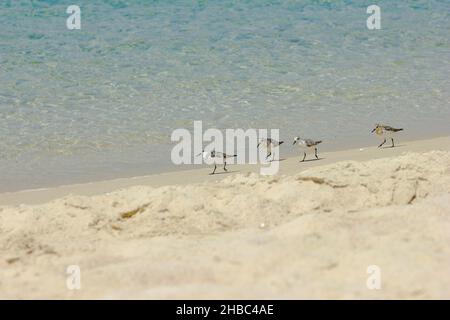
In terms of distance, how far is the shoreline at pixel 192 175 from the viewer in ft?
22.8

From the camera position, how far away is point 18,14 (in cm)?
1673

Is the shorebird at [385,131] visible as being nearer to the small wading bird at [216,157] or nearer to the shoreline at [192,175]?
the shoreline at [192,175]

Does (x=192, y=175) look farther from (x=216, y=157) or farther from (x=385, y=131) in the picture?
(x=385, y=131)

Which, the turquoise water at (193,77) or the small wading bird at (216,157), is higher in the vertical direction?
the turquoise water at (193,77)

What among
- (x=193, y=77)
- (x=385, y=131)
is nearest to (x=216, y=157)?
(x=385, y=131)

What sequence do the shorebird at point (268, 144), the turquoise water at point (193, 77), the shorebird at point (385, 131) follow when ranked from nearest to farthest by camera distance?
the shorebird at point (268, 144)
the shorebird at point (385, 131)
the turquoise water at point (193, 77)

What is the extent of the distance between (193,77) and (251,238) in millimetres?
7902

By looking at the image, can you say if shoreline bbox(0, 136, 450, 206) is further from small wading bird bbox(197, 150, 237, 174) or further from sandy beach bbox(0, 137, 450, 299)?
sandy beach bbox(0, 137, 450, 299)

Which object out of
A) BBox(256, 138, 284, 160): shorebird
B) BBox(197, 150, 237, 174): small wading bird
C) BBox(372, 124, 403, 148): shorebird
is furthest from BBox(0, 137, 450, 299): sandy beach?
BBox(372, 124, 403, 148): shorebird

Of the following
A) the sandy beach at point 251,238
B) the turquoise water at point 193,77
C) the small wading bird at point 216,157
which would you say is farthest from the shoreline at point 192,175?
the sandy beach at point 251,238

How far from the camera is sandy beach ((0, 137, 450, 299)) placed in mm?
3512

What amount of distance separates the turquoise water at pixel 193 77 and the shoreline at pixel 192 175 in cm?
33

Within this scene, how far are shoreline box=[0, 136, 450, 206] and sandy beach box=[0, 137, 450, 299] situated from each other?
153cm
